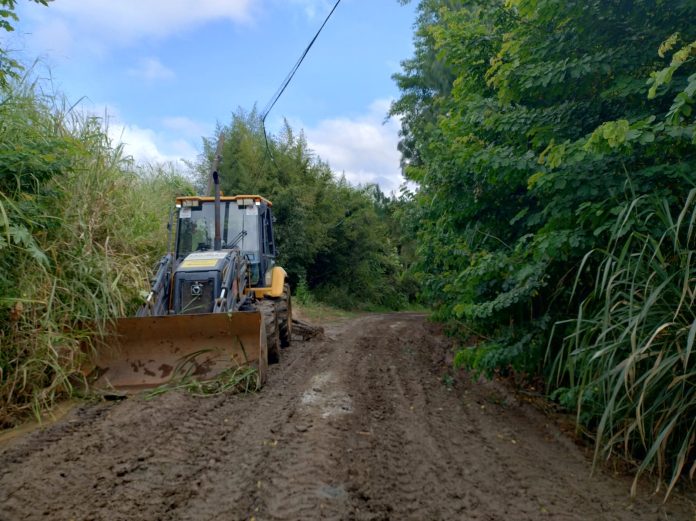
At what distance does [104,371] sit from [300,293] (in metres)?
15.2

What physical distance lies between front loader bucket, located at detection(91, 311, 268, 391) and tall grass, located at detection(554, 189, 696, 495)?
372 centimetres

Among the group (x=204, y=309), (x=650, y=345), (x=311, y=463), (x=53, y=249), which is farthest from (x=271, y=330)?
(x=650, y=345)

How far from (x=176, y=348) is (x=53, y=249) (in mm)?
1745

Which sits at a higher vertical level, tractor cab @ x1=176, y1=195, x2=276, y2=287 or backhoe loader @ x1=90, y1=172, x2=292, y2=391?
tractor cab @ x1=176, y1=195, x2=276, y2=287

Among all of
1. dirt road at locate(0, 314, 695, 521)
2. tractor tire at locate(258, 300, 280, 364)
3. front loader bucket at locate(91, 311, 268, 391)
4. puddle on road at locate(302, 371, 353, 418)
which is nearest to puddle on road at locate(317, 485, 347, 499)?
dirt road at locate(0, 314, 695, 521)

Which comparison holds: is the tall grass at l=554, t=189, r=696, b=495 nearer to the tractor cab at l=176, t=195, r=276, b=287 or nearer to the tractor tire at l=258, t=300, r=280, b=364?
the tractor tire at l=258, t=300, r=280, b=364

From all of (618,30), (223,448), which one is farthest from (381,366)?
(618,30)

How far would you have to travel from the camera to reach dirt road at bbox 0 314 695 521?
3.44m

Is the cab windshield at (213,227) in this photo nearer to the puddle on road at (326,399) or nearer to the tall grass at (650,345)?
the puddle on road at (326,399)

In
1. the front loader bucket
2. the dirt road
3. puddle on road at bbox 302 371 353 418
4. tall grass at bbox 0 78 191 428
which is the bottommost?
the dirt road

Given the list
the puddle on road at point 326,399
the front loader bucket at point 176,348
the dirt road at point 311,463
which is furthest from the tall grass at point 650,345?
the front loader bucket at point 176,348

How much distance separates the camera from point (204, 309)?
7.36 meters

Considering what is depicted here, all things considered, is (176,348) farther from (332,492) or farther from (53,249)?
(332,492)

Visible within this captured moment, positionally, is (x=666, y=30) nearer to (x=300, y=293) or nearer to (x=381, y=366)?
(x=381, y=366)
